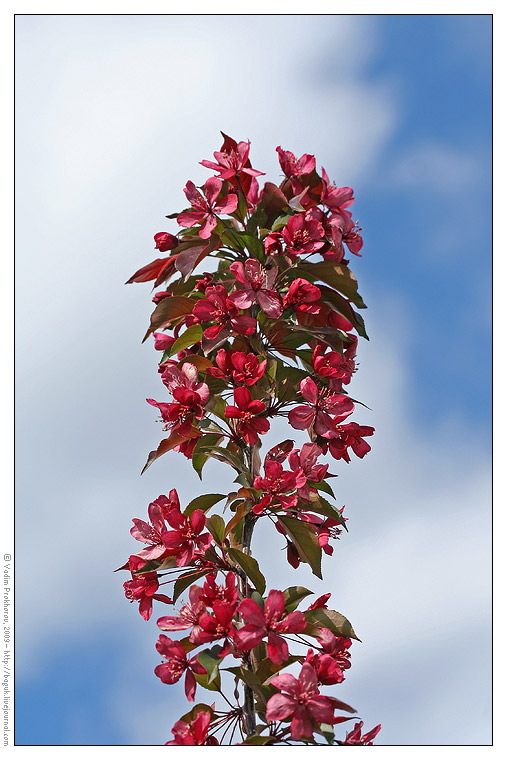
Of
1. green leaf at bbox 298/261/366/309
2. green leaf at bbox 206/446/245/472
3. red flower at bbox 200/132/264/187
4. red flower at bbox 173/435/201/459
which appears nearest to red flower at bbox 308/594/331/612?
green leaf at bbox 206/446/245/472

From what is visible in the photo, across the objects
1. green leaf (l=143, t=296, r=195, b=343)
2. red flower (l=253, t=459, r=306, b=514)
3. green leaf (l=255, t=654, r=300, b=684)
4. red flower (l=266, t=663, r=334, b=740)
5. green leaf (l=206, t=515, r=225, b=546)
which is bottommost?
red flower (l=266, t=663, r=334, b=740)

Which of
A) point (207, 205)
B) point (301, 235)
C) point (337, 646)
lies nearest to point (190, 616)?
point (337, 646)

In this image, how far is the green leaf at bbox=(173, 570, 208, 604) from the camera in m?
2.54

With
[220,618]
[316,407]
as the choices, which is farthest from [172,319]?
[220,618]

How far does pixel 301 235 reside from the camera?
2719 millimetres

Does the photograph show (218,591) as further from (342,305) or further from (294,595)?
(342,305)

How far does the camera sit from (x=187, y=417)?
8.31ft

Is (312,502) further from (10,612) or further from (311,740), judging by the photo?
(10,612)

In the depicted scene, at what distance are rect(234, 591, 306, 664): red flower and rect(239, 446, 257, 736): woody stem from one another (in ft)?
0.75

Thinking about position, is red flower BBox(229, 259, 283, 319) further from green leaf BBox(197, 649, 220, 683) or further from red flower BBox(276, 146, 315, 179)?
green leaf BBox(197, 649, 220, 683)

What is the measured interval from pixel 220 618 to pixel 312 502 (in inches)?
24.3

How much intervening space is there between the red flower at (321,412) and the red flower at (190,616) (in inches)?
28.8

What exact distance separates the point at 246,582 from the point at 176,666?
386 mm

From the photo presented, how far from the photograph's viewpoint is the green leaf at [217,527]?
255 centimetres
